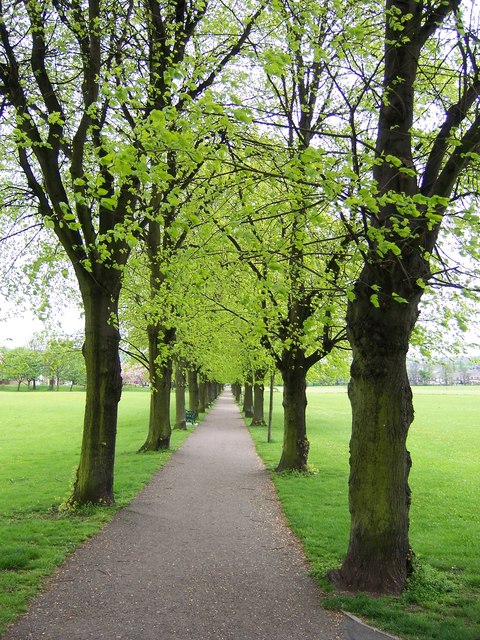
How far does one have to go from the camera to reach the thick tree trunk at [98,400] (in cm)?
1011

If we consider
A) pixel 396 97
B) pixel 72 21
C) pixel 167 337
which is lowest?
pixel 167 337

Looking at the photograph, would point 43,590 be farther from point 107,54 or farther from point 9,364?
point 107,54

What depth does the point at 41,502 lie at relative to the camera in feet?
37.7

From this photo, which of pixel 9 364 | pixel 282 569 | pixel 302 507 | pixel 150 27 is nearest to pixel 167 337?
pixel 9 364

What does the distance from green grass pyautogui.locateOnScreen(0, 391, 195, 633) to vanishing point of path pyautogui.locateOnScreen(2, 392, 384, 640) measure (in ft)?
0.85

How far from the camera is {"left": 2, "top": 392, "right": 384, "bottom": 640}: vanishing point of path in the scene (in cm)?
512

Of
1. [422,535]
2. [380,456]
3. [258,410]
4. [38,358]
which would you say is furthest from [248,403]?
[380,456]

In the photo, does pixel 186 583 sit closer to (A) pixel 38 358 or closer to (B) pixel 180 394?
(A) pixel 38 358

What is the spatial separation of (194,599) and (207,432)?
22.0m

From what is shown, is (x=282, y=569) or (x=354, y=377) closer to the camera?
(x=354, y=377)

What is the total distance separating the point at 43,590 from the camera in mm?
6043

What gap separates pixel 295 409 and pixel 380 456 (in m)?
8.77

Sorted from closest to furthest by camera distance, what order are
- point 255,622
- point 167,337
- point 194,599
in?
1. point 255,622
2. point 194,599
3. point 167,337

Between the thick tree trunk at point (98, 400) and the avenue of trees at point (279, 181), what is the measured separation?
4 cm
